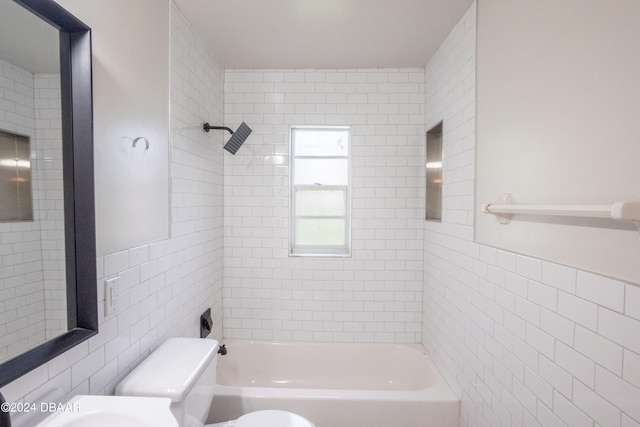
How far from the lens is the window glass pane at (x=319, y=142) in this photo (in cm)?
251

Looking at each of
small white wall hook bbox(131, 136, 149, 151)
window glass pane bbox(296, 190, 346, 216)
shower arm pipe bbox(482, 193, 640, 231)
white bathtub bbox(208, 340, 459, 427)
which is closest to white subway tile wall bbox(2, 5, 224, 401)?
small white wall hook bbox(131, 136, 149, 151)

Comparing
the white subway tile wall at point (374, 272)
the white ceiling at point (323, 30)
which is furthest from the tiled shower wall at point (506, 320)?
the white ceiling at point (323, 30)

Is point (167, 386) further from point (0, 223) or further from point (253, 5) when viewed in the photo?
point (253, 5)

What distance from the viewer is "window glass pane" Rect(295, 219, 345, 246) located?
8.36ft

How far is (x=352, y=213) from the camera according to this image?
2.40 m

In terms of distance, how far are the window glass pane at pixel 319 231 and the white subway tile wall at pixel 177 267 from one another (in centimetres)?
71

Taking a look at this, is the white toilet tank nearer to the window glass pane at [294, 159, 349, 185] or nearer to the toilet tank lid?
the toilet tank lid

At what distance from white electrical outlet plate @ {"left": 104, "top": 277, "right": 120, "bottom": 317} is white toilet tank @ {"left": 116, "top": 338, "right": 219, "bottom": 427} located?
274mm

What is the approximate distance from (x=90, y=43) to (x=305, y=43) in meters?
1.40

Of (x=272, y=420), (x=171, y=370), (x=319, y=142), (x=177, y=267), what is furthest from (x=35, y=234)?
(x=319, y=142)

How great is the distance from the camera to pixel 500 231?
1307mm

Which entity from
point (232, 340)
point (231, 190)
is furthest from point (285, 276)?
point (231, 190)

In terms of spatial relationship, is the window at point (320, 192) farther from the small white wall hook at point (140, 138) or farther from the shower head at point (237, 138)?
the small white wall hook at point (140, 138)

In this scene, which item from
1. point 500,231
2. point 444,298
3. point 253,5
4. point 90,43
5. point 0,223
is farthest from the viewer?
point 444,298
